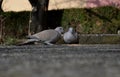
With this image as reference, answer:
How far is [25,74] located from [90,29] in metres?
18.0

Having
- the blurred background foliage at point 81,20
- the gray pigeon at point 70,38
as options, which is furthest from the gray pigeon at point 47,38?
the blurred background foliage at point 81,20

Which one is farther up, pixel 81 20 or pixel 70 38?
pixel 70 38

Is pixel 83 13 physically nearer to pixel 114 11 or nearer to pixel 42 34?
pixel 114 11

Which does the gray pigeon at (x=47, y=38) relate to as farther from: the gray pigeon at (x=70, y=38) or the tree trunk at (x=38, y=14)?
the tree trunk at (x=38, y=14)

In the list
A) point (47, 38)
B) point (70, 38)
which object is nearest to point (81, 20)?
point (70, 38)

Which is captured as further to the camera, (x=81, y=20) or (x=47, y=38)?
(x=81, y=20)

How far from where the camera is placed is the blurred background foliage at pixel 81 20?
1972 cm

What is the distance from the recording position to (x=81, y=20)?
20391 millimetres

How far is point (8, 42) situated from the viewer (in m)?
12.0

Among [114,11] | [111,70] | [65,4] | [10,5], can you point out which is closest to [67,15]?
[114,11]

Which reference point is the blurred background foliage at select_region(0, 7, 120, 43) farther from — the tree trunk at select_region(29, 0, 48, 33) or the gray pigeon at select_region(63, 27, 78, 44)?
the gray pigeon at select_region(63, 27, 78, 44)

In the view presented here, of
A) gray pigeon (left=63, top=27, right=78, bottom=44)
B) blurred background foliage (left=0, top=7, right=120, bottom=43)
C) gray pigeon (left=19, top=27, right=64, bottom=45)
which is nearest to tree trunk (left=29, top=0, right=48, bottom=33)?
blurred background foliage (left=0, top=7, right=120, bottom=43)

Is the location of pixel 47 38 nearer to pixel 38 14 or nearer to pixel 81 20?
pixel 38 14

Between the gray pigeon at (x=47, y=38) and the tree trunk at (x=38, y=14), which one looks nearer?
the gray pigeon at (x=47, y=38)
